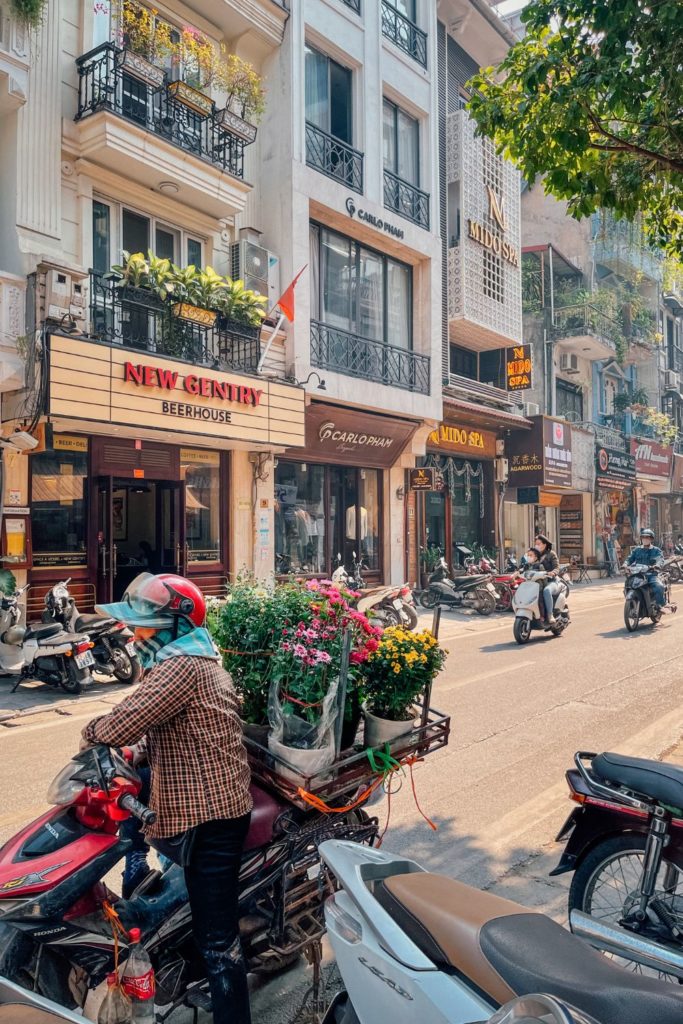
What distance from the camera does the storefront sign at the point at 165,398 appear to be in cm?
995

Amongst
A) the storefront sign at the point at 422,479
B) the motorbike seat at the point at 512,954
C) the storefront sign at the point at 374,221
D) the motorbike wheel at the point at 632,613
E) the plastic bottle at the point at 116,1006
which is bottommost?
the motorbike wheel at the point at 632,613

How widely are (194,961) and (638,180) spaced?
264 inches

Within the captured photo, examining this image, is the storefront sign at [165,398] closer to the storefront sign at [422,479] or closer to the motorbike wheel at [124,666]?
the motorbike wheel at [124,666]

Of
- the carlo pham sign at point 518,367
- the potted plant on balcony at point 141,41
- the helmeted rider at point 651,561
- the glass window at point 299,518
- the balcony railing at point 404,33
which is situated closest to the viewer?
the potted plant on balcony at point 141,41

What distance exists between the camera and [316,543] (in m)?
16.0

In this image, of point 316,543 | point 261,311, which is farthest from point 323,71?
point 316,543

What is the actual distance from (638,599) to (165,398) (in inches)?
342

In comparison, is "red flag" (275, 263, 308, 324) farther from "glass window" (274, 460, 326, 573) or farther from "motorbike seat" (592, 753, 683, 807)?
"motorbike seat" (592, 753, 683, 807)

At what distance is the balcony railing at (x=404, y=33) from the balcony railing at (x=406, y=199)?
311 cm

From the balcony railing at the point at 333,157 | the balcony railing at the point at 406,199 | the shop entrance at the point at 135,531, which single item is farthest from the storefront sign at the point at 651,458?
the shop entrance at the point at 135,531

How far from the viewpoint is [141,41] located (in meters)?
11.3

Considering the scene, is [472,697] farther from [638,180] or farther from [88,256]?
[88,256]

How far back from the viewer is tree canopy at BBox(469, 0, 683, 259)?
5832 mm

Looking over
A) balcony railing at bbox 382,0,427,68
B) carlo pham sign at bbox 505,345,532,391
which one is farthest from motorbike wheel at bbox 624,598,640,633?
balcony railing at bbox 382,0,427,68
